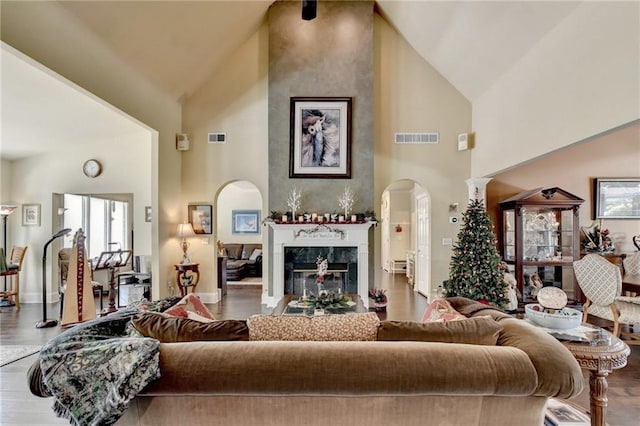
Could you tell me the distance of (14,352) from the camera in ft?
11.8

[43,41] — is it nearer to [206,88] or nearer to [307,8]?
[307,8]

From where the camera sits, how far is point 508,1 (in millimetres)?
3914

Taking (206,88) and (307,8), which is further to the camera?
(206,88)

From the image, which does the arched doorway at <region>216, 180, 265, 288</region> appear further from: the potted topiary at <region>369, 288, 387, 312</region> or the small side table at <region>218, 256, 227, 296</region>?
the potted topiary at <region>369, 288, 387, 312</region>

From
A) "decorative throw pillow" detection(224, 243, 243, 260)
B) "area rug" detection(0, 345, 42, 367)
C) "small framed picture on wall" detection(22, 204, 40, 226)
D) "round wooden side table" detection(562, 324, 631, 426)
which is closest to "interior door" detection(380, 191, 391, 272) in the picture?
"decorative throw pillow" detection(224, 243, 243, 260)

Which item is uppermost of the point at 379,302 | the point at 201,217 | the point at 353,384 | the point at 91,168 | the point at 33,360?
the point at 91,168

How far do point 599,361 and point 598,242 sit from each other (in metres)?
4.49

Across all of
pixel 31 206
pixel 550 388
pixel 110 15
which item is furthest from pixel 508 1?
pixel 31 206

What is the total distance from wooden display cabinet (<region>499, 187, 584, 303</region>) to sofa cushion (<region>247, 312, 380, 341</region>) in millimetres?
4619

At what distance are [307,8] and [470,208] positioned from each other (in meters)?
3.25

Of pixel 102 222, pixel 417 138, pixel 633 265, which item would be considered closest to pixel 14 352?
pixel 102 222

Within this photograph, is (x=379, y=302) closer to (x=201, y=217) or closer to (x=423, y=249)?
(x=423, y=249)

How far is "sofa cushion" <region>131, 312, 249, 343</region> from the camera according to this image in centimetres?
174

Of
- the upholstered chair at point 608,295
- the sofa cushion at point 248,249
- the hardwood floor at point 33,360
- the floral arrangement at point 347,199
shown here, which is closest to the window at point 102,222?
the hardwood floor at point 33,360
